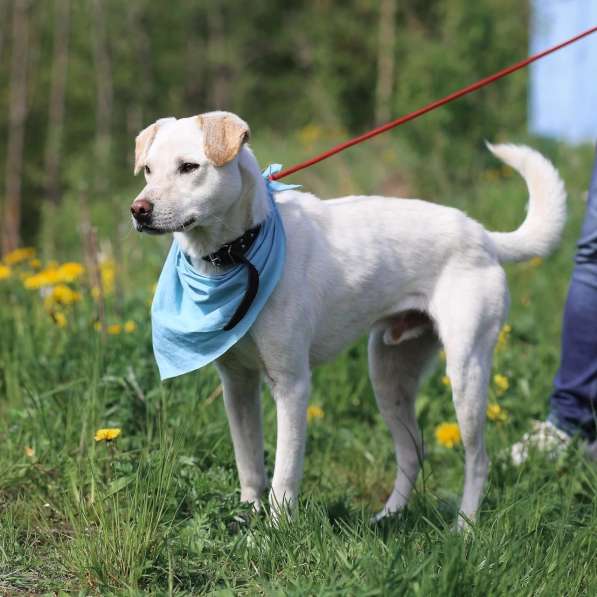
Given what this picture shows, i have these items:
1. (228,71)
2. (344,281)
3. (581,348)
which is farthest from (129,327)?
(228,71)

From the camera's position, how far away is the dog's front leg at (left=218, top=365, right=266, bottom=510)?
3377 millimetres

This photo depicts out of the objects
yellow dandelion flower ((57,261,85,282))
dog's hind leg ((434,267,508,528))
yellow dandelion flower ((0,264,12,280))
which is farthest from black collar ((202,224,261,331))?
yellow dandelion flower ((0,264,12,280))

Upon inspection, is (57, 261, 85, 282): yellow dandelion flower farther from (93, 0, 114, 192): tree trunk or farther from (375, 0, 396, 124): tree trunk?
(93, 0, 114, 192): tree trunk

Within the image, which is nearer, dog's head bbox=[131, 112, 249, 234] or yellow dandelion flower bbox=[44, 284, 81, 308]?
dog's head bbox=[131, 112, 249, 234]

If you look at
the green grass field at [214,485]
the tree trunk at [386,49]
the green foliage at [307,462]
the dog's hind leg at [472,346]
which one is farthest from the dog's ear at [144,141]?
the tree trunk at [386,49]

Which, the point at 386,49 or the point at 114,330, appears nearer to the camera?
the point at 114,330

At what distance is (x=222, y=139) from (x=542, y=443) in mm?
2159

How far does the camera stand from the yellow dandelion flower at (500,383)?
439cm

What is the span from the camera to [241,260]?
3156 millimetres

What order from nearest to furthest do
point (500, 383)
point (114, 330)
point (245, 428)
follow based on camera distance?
1. point (245, 428)
2. point (500, 383)
3. point (114, 330)

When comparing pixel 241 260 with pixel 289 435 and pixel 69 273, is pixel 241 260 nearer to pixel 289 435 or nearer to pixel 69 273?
pixel 289 435

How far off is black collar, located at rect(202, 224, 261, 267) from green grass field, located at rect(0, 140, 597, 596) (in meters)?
0.66

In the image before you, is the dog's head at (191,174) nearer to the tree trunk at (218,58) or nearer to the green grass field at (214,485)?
the green grass field at (214,485)

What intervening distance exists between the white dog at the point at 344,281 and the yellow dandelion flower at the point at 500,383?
58 cm
